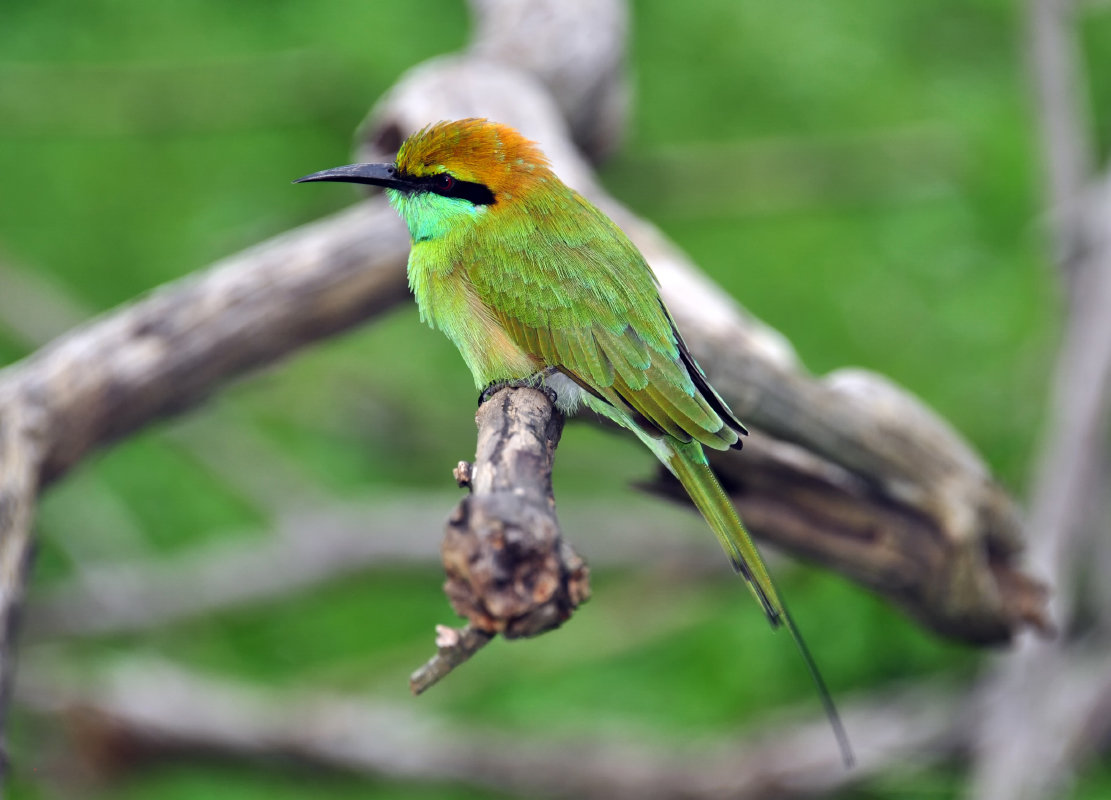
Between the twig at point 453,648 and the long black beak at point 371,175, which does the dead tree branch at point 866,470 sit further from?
the twig at point 453,648

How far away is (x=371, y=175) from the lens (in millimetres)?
1710

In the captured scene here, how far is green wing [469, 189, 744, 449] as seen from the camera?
1578mm

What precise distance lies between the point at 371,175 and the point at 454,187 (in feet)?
0.37

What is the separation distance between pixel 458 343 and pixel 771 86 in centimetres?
354

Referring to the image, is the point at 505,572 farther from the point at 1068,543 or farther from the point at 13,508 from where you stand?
the point at 1068,543

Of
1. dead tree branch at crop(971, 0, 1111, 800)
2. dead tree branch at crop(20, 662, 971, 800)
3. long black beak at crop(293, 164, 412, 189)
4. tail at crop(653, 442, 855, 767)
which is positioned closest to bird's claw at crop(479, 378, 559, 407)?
tail at crop(653, 442, 855, 767)

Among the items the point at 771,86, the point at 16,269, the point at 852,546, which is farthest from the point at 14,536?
the point at 771,86

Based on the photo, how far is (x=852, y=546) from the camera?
1978mm

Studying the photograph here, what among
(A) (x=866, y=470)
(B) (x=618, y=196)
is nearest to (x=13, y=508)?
(A) (x=866, y=470)

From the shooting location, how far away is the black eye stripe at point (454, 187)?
5.62 ft

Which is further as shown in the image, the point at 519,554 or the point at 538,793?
the point at 538,793

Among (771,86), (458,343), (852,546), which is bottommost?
(852,546)

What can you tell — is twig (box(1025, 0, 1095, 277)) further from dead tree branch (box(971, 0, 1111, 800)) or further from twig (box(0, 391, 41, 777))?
twig (box(0, 391, 41, 777))

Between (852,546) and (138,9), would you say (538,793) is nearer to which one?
(852,546)
